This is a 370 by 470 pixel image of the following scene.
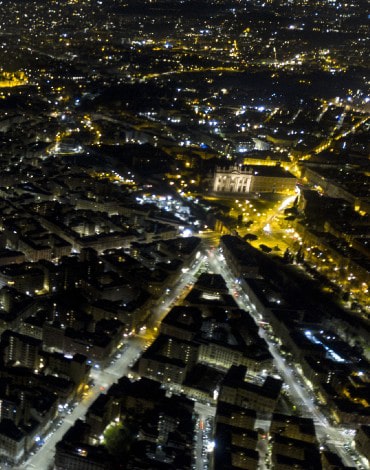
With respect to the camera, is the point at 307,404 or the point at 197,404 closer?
the point at 197,404

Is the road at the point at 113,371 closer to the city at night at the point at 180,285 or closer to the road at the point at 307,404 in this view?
the city at night at the point at 180,285

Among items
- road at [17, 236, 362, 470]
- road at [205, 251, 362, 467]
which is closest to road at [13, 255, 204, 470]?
road at [17, 236, 362, 470]

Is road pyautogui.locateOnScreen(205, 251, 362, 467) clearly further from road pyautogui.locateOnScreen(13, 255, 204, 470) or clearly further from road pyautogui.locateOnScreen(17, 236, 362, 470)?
road pyautogui.locateOnScreen(13, 255, 204, 470)

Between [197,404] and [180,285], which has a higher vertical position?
[180,285]

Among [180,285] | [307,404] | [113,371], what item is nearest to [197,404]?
[113,371]

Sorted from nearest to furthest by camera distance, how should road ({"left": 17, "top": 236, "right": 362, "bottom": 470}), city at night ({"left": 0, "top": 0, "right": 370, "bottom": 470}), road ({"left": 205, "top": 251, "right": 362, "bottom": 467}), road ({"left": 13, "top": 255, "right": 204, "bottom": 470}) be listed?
road ({"left": 13, "top": 255, "right": 204, "bottom": 470}) → road ({"left": 17, "top": 236, "right": 362, "bottom": 470}) → city at night ({"left": 0, "top": 0, "right": 370, "bottom": 470}) → road ({"left": 205, "top": 251, "right": 362, "bottom": 467})

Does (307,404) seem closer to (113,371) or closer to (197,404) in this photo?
(197,404)

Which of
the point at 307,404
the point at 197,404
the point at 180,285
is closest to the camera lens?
the point at 197,404

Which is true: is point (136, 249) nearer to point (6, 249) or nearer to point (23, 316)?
point (6, 249)

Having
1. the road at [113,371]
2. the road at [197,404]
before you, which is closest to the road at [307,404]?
the road at [197,404]
